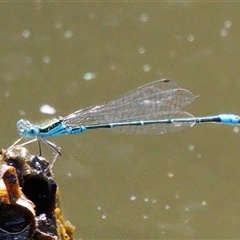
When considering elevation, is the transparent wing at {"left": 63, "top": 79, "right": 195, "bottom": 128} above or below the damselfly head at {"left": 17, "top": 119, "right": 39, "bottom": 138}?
above

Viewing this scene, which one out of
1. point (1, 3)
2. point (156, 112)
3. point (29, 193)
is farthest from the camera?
point (1, 3)

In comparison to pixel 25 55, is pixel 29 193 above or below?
below

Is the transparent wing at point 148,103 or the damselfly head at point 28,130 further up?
the transparent wing at point 148,103

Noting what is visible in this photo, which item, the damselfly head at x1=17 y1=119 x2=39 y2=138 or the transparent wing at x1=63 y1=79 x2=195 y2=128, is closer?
the damselfly head at x1=17 y1=119 x2=39 y2=138

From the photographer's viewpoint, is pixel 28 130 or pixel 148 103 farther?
pixel 148 103

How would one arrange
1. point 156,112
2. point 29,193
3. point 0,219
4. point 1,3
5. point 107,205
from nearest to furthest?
point 0,219 < point 29,193 < point 156,112 < point 107,205 < point 1,3

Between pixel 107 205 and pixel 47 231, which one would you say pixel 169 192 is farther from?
pixel 47 231

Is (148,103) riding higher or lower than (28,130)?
higher

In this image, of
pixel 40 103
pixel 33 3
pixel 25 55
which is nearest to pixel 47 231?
pixel 40 103

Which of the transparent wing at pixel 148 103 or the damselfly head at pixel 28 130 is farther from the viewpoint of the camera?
the transparent wing at pixel 148 103

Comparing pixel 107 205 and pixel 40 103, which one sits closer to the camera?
pixel 107 205

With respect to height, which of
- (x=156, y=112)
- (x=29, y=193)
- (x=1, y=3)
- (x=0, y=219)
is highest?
(x=1, y=3)
